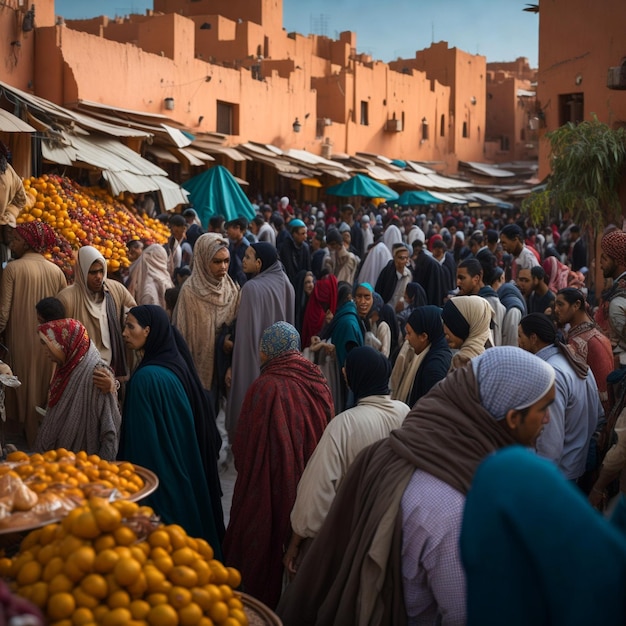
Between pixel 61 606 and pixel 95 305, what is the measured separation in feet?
12.9

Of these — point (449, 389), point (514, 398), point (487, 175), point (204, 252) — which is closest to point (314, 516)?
point (449, 389)

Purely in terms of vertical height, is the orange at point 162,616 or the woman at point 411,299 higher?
the woman at point 411,299

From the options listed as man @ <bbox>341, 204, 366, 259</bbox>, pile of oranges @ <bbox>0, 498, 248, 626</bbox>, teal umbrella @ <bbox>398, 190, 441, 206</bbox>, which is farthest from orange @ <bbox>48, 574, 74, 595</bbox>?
teal umbrella @ <bbox>398, 190, 441, 206</bbox>

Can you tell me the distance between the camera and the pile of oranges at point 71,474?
116 inches

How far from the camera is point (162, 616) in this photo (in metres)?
2.26

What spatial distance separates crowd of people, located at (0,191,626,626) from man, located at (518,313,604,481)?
0.04 ft

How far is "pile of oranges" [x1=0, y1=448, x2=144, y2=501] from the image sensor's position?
294 centimetres

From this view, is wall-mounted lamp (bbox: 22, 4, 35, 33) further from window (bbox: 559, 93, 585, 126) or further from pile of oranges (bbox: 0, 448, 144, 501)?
window (bbox: 559, 93, 585, 126)

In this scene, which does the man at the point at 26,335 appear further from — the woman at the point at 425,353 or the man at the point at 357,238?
the man at the point at 357,238

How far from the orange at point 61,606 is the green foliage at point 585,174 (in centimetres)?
1272

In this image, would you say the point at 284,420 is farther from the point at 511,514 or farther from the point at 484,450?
the point at 511,514

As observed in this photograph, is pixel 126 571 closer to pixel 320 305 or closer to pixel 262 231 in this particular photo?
pixel 320 305

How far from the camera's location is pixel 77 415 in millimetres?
4375

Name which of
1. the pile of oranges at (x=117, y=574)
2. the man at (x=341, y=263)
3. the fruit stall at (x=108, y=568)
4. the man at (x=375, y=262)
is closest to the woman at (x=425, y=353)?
the fruit stall at (x=108, y=568)
